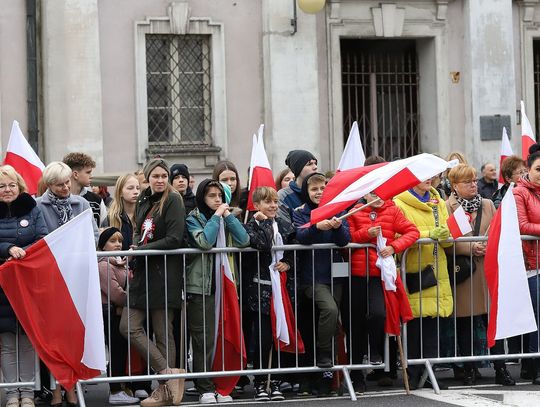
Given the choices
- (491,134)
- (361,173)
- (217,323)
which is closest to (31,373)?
(217,323)

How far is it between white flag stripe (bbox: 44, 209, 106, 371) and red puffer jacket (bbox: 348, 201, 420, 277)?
213 centimetres

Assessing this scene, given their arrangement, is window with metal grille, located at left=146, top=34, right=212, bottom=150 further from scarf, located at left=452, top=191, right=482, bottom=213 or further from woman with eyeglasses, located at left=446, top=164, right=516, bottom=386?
woman with eyeglasses, located at left=446, top=164, right=516, bottom=386

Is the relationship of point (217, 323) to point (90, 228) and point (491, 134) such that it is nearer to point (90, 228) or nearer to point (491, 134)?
point (90, 228)

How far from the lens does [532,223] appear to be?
469 inches

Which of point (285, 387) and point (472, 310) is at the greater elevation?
point (472, 310)

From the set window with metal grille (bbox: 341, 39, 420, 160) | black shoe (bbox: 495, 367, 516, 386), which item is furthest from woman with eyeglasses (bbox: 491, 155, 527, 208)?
window with metal grille (bbox: 341, 39, 420, 160)

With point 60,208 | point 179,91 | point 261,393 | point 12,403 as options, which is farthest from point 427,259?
point 179,91

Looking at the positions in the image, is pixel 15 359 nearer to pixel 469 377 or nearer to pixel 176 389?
pixel 176 389

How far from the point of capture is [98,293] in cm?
1040

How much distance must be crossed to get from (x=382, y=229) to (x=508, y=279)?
110cm

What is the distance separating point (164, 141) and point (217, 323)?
8.76 m

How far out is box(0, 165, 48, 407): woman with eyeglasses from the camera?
10484 millimetres

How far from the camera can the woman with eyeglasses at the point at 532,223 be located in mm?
11805

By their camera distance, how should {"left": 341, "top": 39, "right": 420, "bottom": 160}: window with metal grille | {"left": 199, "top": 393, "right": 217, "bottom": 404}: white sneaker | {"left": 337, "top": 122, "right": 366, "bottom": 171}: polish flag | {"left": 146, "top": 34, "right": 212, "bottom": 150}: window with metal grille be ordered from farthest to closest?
{"left": 341, "top": 39, "right": 420, "bottom": 160}: window with metal grille → {"left": 146, "top": 34, "right": 212, "bottom": 150}: window with metal grille → {"left": 337, "top": 122, "right": 366, "bottom": 171}: polish flag → {"left": 199, "top": 393, "right": 217, "bottom": 404}: white sneaker
